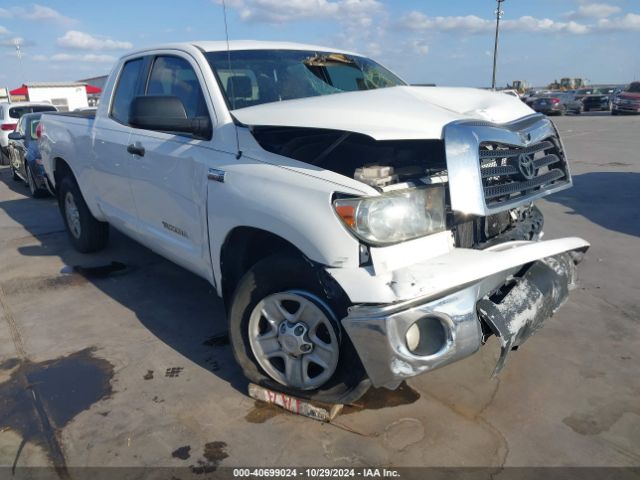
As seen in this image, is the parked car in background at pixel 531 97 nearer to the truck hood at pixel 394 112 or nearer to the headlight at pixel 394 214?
the truck hood at pixel 394 112

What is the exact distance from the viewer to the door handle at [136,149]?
12.4ft

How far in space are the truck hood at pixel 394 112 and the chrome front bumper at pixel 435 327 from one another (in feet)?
2.46

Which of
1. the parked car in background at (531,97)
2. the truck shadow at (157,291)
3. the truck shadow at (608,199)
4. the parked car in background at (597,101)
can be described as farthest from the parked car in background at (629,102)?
the truck shadow at (157,291)

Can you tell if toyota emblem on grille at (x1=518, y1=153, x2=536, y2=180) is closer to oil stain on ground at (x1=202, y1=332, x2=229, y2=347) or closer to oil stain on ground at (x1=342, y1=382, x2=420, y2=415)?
oil stain on ground at (x1=342, y1=382, x2=420, y2=415)

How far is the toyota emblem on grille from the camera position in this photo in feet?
8.82

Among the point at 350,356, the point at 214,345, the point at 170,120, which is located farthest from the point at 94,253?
the point at 350,356

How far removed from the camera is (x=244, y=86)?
3363mm

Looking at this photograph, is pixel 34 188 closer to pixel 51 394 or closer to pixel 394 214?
pixel 51 394

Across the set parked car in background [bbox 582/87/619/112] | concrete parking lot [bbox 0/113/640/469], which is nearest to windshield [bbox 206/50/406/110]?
concrete parking lot [bbox 0/113/640/469]

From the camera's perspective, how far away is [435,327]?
2391 mm

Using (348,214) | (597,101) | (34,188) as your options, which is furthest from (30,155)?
(597,101)

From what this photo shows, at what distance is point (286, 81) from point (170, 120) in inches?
34.6

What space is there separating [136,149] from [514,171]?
104 inches

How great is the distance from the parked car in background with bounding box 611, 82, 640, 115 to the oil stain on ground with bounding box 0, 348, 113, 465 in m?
29.8
